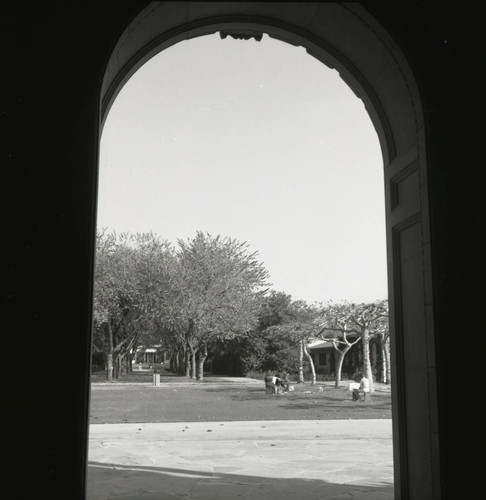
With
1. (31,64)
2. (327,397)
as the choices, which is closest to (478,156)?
(31,64)

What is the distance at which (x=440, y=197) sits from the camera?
380cm

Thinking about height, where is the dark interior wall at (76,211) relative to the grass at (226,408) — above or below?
above

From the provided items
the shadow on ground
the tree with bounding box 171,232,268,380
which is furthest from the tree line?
the shadow on ground

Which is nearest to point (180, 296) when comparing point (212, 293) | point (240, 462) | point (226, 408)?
point (212, 293)

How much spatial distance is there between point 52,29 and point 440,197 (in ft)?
8.64

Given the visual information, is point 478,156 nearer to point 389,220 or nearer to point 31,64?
point 389,220

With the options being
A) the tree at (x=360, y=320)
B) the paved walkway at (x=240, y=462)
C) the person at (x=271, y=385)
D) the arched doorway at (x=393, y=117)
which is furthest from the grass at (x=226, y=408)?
the arched doorway at (x=393, y=117)

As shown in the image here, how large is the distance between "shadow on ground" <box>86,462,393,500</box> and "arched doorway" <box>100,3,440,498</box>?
1.44m

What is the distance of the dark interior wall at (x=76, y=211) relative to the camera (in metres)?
3.29

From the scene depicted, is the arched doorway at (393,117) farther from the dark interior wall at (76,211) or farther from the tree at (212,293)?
the tree at (212,293)

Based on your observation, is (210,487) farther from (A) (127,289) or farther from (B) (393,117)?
(A) (127,289)

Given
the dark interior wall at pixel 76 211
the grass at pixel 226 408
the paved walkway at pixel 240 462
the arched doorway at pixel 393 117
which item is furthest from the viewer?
the grass at pixel 226 408

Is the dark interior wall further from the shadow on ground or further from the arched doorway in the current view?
the shadow on ground

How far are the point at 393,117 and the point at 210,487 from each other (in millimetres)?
3916
